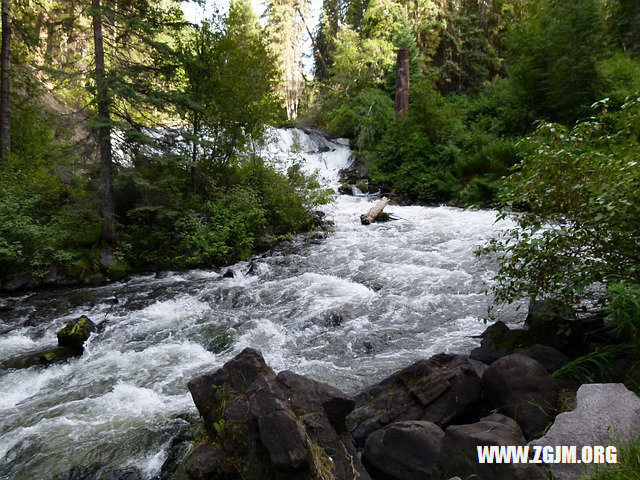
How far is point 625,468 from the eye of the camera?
91.6 inches

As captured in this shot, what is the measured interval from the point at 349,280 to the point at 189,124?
344 inches

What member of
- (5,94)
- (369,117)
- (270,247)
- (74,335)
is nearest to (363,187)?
(369,117)

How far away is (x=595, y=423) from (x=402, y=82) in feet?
80.6

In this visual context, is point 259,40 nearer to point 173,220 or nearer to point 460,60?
point 173,220

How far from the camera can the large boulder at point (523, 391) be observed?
3393 mm

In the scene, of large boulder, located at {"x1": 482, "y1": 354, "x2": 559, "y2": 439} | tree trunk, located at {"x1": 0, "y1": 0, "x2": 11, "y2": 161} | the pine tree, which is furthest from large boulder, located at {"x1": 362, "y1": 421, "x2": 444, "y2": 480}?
the pine tree

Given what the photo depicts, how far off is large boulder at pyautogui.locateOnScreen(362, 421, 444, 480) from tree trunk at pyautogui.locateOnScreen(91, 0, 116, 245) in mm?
10158

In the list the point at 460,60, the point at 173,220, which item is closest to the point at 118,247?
the point at 173,220

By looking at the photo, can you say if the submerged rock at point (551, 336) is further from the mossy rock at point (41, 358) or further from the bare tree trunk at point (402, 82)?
the bare tree trunk at point (402, 82)

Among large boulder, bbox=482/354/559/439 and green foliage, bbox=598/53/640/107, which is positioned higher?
green foliage, bbox=598/53/640/107

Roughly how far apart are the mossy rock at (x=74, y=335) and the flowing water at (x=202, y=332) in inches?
9.9

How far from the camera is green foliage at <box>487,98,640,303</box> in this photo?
3458 mm

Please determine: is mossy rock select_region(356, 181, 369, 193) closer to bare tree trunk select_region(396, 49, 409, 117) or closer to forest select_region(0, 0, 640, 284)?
forest select_region(0, 0, 640, 284)

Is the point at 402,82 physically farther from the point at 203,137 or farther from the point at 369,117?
the point at 203,137
